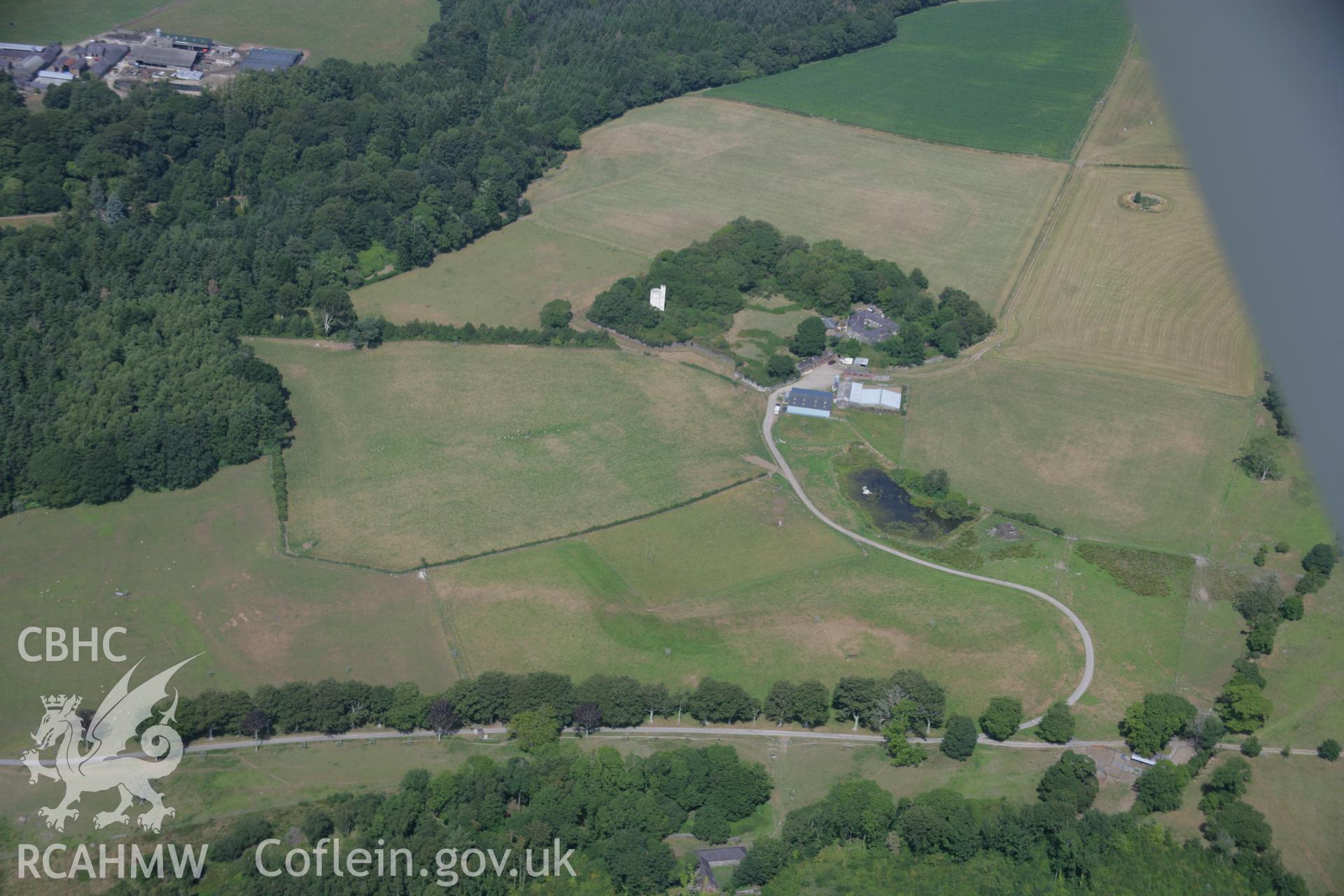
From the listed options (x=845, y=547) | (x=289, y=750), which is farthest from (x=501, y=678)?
(x=845, y=547)

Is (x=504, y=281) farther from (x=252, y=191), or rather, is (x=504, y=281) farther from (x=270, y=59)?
(x=270, y=59)

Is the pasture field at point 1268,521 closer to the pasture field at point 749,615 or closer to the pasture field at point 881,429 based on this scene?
the pasture field at point 749,615

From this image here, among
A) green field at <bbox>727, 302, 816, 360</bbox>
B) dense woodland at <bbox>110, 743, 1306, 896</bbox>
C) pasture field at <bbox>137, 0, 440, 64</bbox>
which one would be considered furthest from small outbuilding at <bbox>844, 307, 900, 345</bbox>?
pasture field at <bbox>137, 0, 440, 64</bbox>

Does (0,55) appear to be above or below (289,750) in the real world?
above

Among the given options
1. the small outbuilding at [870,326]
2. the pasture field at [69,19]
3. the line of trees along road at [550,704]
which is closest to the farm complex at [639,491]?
the line of trees along road at [550,704]

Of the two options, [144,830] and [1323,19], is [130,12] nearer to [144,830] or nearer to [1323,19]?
[144,830]

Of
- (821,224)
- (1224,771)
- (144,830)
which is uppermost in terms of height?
(821,224)

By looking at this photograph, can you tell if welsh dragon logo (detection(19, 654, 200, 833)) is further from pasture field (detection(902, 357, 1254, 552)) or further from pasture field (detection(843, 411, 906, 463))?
pasture field (detection(902, 357, 1254, 552))

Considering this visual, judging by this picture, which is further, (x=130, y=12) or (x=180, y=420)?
(x=130, y=12)
